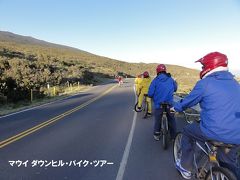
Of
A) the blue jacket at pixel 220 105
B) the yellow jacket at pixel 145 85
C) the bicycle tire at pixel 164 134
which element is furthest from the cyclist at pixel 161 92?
the yellow jacket at pixel 145 85

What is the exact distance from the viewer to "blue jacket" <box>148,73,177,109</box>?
10070 millimetres

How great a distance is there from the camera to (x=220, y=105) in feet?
17.8

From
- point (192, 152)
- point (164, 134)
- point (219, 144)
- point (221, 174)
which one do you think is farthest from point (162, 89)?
point (221, 174)

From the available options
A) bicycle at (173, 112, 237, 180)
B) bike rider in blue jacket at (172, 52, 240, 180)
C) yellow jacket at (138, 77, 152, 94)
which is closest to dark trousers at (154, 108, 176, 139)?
bicycle at (173, 112, 237, 180)

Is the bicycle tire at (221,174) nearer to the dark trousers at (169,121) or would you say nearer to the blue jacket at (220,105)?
the blue jacket at (220,105)

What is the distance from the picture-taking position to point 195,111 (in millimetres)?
17422

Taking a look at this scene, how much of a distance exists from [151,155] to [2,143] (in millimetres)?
4345

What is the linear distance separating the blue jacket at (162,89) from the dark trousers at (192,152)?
11.7ft

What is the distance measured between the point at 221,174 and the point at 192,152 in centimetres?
142

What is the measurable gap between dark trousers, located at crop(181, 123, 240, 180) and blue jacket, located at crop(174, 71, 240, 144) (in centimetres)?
17

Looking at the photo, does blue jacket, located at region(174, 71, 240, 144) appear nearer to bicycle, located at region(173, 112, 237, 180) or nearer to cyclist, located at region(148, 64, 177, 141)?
bicycle, located at region(173, 112, 237, 180)

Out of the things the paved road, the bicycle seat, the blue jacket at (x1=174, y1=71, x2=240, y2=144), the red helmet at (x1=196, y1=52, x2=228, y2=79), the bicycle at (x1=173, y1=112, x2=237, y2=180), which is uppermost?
the red helmet at (x1=196, y1=52, x2=228, y2=79)

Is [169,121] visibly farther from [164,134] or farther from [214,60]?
[214,60]

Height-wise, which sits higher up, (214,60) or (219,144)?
(214,60)
